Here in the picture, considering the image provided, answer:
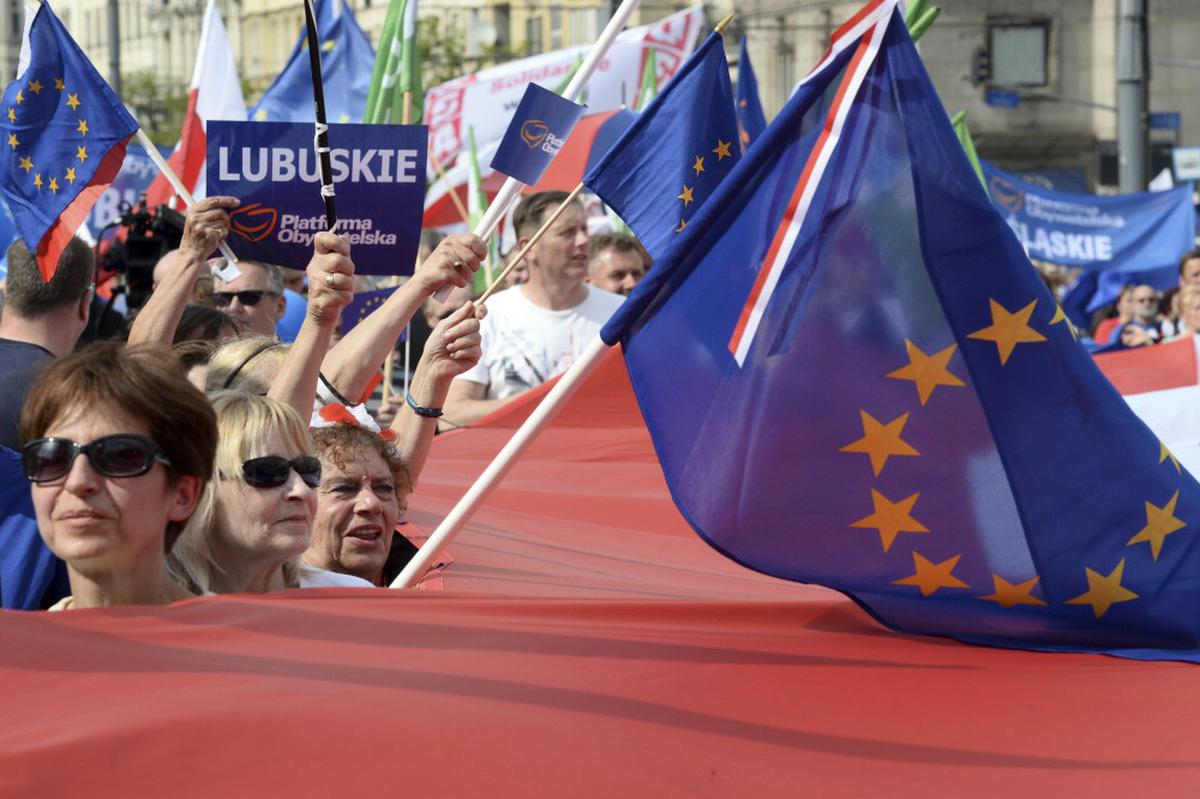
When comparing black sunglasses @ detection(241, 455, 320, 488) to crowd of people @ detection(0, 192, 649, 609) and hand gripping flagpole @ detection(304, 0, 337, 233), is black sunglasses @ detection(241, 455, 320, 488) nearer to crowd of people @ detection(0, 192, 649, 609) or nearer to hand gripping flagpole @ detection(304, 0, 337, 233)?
crowd of people @ detection(0, 192, 649, 609)

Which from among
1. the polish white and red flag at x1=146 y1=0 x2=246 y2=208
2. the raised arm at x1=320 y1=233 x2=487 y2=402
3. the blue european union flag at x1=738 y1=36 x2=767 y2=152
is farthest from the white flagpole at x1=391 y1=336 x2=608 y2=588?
the polish white and red flag at x1=146 y1=0 x2=246 y2=208

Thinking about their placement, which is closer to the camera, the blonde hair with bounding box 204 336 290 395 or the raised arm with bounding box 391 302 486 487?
the blonde hair with bounding box 204 336 290 395

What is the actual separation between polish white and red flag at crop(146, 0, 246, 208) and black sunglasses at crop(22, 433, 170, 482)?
27.0ft

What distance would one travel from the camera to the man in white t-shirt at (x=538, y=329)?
25.4ft

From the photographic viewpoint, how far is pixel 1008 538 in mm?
3740

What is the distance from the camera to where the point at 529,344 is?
7.85 m

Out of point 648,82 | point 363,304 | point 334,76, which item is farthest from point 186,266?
point 334,76

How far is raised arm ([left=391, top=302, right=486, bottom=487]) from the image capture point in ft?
16.1

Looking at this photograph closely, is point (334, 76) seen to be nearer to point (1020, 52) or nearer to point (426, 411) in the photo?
point (426, 411)

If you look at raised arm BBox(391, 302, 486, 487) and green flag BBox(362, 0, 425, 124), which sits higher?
green flag BBox(362, 0, 425, 124)

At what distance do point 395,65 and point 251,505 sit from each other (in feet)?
24.8

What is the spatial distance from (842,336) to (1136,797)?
108 cm

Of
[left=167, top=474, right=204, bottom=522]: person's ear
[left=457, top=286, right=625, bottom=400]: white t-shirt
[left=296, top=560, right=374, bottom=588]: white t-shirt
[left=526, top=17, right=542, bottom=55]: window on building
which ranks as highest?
[left=526, top=17, right=542, bottom=55]: window on building

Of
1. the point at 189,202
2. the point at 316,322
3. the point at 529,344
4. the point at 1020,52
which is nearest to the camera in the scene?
the point at 316,322
